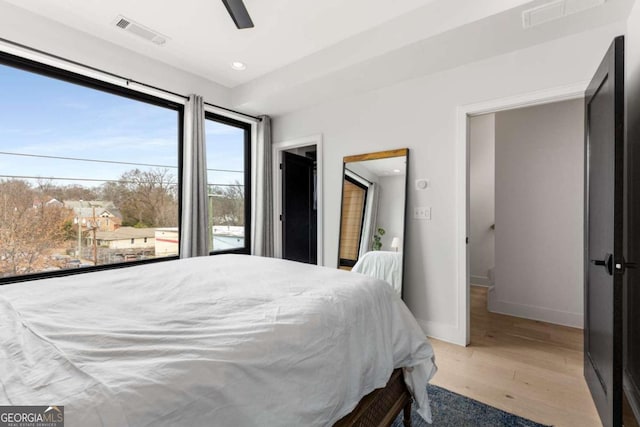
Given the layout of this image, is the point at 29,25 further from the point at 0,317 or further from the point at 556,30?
the point at 556,30

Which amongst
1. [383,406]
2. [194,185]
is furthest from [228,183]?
[383,406]

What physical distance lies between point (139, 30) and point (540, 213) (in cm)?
427

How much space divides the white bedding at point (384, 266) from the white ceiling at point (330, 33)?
1721mm

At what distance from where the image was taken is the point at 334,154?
3.48 meters

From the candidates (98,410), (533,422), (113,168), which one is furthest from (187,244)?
(533,422)

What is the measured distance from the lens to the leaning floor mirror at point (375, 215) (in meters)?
2.97

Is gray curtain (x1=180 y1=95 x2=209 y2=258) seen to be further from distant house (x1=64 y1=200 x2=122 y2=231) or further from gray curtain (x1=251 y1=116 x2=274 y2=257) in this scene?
gray curtain (x1=251 y1=116 x2=274 y2=257)

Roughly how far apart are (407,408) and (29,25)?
144 inches

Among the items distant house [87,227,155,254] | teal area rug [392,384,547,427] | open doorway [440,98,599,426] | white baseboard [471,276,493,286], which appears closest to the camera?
teal area rug [392,384,547,427]

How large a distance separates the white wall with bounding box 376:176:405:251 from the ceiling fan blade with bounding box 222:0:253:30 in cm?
185

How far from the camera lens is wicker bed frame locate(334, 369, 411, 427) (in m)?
1.19

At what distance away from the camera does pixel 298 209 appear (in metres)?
4.44

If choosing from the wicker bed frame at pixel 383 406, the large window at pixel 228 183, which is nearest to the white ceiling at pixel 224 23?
the large window at pixel 228 183

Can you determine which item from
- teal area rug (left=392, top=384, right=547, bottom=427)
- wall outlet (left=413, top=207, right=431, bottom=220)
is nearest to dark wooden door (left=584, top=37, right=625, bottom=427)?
teal area rug (left=392, top=384, right=547, bottom=427)
